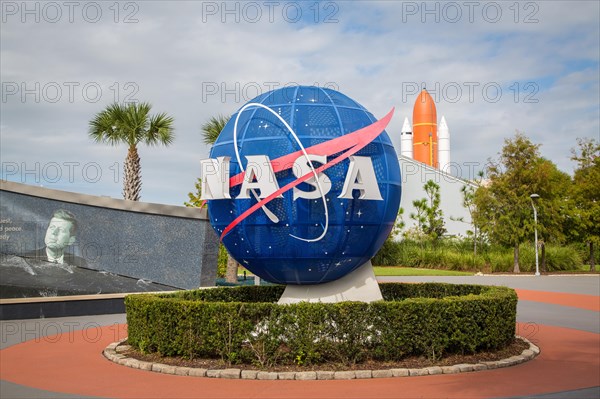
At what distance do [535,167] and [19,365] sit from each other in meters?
40.2

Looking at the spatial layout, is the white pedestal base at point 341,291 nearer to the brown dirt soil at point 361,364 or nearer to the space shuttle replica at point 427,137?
the brown dirt soil at point 361,364

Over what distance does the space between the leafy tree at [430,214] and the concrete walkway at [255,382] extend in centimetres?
3777

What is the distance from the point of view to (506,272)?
4469 cm

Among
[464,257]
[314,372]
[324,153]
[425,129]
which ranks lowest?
[464,257]

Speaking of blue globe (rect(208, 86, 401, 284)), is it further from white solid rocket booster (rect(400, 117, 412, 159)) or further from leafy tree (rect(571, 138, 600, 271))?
white solid rocket booster (rect(400, 117, 412, 159))

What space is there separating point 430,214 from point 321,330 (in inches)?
1735

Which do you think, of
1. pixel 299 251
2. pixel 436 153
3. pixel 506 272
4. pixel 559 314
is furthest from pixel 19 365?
pixel 436 153

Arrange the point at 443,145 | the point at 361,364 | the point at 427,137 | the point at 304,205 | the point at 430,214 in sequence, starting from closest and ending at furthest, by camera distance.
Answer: the point at 361,364
the point at 304,205
the point at 430,214
the point at 427,137
the point at 443,145

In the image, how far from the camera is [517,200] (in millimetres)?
43750

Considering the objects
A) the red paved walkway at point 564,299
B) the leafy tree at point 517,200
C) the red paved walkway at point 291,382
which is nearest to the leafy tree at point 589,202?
the leafy tree at point 517,200

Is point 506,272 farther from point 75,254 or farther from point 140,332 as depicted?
point 140,332

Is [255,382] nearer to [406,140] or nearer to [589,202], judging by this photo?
[589,202]

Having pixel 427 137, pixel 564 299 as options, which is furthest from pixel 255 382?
pixel 427 137

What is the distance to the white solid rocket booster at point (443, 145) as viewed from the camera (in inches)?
2995
